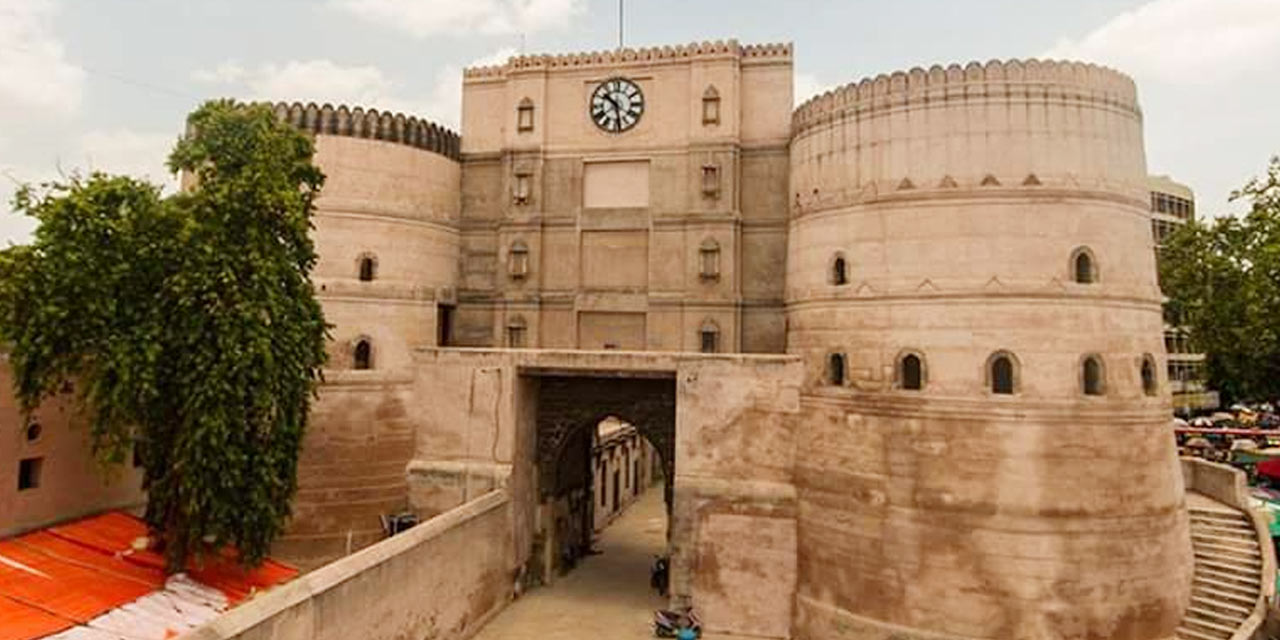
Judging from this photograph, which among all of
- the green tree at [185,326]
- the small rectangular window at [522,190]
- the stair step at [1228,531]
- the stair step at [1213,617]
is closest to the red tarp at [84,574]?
the green tree at [185,326]

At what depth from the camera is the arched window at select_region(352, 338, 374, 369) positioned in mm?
26219

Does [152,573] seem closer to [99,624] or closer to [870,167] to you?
[99,624]

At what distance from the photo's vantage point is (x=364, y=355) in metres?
26.4

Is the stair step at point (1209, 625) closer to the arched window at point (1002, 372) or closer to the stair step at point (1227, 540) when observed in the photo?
the stair step at point (1227, 540)

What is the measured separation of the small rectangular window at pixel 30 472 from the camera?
20.6 metres

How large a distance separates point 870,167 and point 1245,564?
15.4 metres

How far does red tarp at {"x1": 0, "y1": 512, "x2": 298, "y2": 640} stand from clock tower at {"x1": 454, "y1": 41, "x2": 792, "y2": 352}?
458 inches

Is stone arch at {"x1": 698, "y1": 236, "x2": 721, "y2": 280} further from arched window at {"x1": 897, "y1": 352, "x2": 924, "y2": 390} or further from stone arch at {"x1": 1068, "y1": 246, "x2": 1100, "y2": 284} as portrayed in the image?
stone arch at {"x1": 1068, "y1": 246, "x2": 1100, "y2": 284}

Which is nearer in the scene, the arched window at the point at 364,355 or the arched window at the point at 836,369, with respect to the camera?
the arched window at the point at 836,369

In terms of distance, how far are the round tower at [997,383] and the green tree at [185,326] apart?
14766 mm

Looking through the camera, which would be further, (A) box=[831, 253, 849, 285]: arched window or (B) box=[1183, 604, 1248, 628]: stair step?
(A) box=[831, 253, 849, 285]: arched window

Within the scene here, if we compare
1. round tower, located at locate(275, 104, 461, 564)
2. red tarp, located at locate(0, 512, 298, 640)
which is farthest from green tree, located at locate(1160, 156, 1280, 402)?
red tarp, located at locate(0, 512, 298, 640)

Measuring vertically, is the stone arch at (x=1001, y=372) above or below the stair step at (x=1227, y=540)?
above

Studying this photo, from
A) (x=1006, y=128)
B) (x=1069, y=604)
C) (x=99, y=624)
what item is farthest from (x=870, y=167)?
(x=99, y=624)
